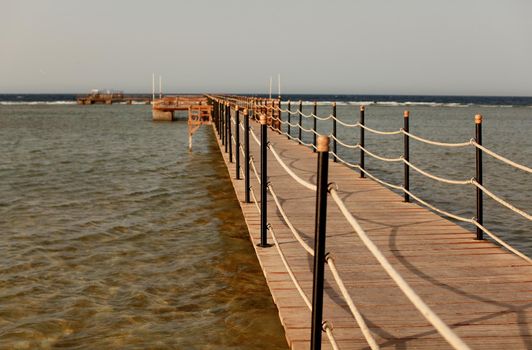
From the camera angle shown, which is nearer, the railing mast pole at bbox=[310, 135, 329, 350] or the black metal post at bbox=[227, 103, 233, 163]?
the railing mast pole at bbox=[310, 135, 329, 350]

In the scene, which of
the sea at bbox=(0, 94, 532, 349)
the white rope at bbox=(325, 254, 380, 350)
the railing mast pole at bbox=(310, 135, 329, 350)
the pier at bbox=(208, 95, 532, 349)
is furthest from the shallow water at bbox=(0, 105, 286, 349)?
the white rope at bbox=(325, 254, 380, 350)

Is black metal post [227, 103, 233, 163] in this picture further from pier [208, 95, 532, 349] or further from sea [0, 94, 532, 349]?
pier [208, 95, 532, 349]

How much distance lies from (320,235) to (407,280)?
173 centimetres

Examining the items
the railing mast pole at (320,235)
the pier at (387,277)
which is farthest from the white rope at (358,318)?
the railing mast pole at (320,235)

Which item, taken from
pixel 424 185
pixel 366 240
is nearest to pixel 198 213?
pixel 424 185

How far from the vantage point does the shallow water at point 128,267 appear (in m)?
5.80

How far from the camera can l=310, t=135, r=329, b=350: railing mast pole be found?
11.8 feet

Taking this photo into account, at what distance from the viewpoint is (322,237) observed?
Answer: 11.9 ft

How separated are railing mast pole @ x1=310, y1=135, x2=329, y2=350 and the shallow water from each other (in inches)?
72.5

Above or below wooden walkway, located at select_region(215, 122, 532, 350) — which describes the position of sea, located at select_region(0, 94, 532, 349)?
below

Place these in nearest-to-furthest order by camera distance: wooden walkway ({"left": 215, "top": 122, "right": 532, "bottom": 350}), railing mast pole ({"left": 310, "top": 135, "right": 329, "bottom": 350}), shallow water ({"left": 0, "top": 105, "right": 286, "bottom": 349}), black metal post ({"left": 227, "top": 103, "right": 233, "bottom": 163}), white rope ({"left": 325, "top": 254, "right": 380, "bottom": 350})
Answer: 1. white rope ({"left": 325, "top": 254, "right": 380, "bottom": 350})
2. railing mast pole ({"left": 310, "top": 135, "right": 329, "bottom": 350})
3. wooden walkway ({"left": 215, "top": 122, "right": 532, "bottom": 350})
4. shallow water ({"left": 0, "top": 105, "right": 286, "bottom": 349})
5. black metal post ({"left": 227, "top": 103, "right": 233, "bottom": 163})

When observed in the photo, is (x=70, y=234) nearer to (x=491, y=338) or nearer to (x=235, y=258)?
(x=235, y=258)

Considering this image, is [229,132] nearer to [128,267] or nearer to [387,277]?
Result: [128,267]

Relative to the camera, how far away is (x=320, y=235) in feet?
11.9
